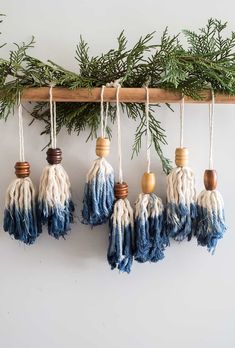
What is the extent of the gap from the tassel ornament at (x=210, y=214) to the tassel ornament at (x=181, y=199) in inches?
0.6

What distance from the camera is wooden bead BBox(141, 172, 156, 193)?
60cm

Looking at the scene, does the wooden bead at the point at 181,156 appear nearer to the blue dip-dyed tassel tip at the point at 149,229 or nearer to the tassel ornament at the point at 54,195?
the blue dip-dyed tassel tip at the point at 149,229

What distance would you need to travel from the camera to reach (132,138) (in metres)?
0.64

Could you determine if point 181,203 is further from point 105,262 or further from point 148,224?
point 105,262

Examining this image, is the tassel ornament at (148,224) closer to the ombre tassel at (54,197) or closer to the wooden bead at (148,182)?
the wooden bead at (148,182)

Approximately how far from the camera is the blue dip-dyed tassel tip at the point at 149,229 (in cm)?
59

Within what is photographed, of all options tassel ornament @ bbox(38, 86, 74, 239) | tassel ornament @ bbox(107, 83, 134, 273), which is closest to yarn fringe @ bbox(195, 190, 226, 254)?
tassel ornament @ bbox(107, 83, 134, 273)

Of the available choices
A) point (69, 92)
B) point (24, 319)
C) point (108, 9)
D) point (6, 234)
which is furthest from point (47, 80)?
point (24, 319)

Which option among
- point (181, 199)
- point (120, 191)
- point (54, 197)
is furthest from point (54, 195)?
point (181, 199)

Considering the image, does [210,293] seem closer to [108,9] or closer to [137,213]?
[137,213]

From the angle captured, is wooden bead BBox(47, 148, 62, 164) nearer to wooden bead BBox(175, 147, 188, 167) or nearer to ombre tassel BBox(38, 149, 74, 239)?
ombre tassel BBox(38, 149, 74, 239)

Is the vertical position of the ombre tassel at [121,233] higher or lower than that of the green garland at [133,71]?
lower

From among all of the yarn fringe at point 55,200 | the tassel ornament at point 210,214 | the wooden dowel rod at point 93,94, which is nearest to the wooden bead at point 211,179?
the tassel ornament at point 210,214

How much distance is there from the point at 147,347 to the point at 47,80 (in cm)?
54
